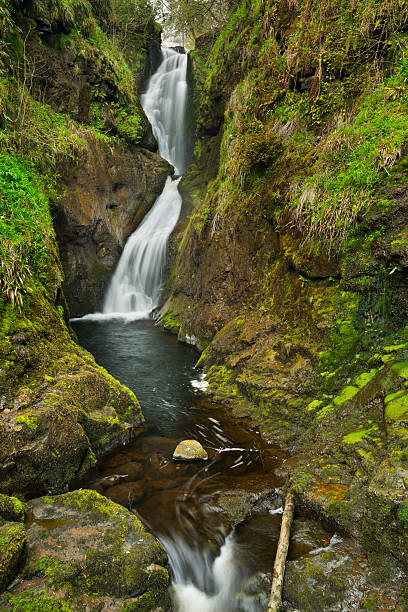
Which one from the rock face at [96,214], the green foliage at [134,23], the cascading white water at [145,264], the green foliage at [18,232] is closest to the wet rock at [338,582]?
the green foliage at [18,232]

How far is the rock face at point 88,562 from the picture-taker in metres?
2.34

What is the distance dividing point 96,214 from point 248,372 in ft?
34.4

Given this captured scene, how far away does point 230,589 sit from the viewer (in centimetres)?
283

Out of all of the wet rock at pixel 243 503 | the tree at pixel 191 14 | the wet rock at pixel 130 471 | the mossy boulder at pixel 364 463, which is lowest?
the wet rock at pixel 130 471

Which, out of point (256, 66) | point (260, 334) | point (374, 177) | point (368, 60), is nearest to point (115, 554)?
point (260, 334)

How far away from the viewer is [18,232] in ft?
17.3

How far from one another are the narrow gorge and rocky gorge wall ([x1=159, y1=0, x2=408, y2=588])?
0.10ft

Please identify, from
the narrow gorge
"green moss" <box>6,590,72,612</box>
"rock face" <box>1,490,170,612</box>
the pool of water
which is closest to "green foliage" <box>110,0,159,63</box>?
the narrow gorge

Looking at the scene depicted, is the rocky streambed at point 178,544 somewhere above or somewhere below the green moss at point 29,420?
below

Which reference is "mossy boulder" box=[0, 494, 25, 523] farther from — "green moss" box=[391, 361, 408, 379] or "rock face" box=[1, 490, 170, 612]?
"green moss" box=[391, 361, 408, 379]

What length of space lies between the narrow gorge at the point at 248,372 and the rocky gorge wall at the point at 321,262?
0.03 meters

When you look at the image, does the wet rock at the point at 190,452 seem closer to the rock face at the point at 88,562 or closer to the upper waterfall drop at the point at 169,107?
the rock face at the point at 88,562

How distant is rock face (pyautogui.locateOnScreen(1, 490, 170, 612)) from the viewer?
7.68 ft

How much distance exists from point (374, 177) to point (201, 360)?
189 inches
